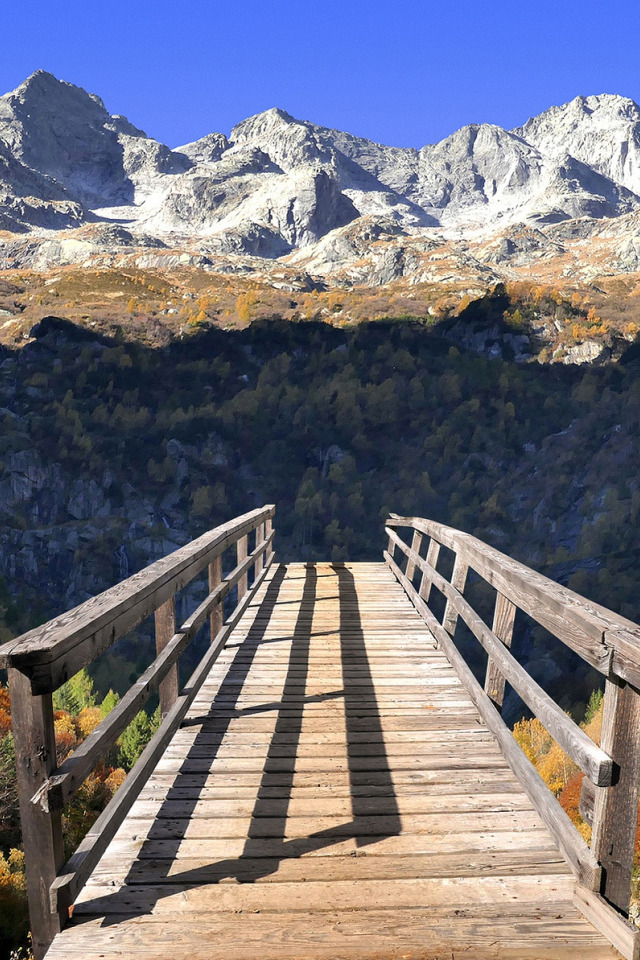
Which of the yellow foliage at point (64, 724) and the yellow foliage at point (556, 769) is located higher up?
the yellow foliage at point (64, 724)

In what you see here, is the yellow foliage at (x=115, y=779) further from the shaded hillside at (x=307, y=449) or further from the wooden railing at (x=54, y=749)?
the shaded hillside at (x=307, y=449)

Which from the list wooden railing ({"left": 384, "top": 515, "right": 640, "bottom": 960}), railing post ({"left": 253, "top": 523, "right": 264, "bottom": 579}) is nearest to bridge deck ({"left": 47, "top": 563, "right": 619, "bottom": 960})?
wooden railing ({"left": 384, "top": 515, "right": 640, "bottom": 960})

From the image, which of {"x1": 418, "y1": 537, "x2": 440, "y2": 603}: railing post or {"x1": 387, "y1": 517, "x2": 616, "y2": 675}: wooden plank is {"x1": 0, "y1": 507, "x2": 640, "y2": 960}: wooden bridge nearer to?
{"x1": 387, "y1": 517, "x2": 616, "y2": 675}: wooden plank

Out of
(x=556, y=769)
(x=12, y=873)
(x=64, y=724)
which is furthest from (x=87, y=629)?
(x=556, y=769)

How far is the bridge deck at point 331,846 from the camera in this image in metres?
2.27

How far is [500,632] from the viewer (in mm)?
3939

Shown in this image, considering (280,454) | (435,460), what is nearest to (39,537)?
(280,454)

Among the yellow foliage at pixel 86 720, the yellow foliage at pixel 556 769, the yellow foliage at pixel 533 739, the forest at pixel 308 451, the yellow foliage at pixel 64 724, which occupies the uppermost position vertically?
the forest at pixel 308 451

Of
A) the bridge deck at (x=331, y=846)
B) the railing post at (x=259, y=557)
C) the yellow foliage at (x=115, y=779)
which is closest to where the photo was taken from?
the bridge deck at (x=331, y=846)

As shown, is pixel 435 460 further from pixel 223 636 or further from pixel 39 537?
pixel 223 636

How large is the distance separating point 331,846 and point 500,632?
170 cm

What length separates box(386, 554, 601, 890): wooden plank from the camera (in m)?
2.42

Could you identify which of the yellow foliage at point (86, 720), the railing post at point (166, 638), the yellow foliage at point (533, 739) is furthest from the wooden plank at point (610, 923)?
the yellow foliage at point (533, 739)

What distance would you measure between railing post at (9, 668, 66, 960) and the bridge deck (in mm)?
129
